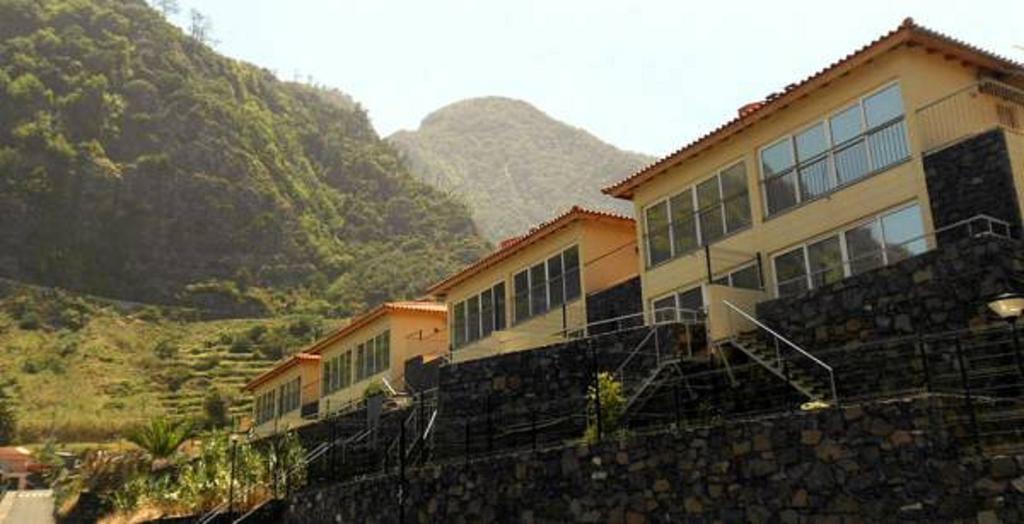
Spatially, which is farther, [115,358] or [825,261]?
[115,358]

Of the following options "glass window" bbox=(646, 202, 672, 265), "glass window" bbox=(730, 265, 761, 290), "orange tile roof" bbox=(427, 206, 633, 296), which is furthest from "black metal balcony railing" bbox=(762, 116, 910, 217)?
"orange tile roof" bbox=(427, 206, 633, 296)

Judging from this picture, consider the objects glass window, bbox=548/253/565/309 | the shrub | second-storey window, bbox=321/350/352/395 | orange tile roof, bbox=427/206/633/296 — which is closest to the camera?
the shrub

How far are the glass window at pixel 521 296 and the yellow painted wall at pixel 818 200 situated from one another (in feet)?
18.8

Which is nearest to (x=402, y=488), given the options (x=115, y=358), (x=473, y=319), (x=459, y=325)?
(x=473, y=319)

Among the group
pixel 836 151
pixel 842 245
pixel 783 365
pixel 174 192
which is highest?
pixel 174 192

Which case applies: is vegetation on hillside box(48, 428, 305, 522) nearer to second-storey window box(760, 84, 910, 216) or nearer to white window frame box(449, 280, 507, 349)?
white window frame box(449, 280, 507, 349)

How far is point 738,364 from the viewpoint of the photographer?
63.2 feet

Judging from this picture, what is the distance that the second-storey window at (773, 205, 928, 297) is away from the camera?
1842 cm

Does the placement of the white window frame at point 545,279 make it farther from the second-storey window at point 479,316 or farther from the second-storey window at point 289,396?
the second-storey window at point 289,396

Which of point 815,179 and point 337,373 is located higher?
point 815,179

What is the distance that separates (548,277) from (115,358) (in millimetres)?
78399

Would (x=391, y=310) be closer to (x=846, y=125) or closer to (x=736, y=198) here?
(x=736, y=198)

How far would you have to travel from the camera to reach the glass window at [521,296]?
30.2 m

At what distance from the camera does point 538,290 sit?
29.7m
